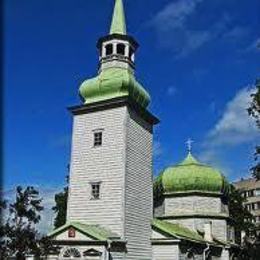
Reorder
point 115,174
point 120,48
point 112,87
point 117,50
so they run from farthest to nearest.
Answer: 1. point 120,48
2. point 117,50
3. point 112,87
4. point 115,174

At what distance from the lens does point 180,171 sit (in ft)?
139

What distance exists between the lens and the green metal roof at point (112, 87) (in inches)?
1277

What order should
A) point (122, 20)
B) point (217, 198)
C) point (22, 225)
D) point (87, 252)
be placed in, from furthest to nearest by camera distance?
point (217, 198), point (122, 20), point (87, 252), point (22, 225)

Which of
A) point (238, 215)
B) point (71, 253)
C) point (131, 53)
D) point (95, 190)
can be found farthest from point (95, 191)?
point (238, 215)

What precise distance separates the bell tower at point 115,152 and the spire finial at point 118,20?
0.96 m

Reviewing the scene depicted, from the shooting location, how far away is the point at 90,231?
28.1m

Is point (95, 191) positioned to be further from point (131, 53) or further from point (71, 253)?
point (131, 53)

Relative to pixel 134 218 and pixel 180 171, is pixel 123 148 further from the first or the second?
pixel 180 171

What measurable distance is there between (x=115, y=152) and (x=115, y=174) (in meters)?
1.39

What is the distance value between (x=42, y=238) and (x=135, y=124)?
13.4 meters

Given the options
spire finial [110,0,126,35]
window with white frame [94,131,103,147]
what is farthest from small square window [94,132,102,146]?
spire finial [110,0,126,35]

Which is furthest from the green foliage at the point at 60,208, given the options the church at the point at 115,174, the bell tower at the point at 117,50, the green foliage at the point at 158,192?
the bell tower at the point at 117,50

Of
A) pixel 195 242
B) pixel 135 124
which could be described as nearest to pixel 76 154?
pixel 135 124

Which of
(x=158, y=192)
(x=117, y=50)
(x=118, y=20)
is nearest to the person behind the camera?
(x=117, y=50)
